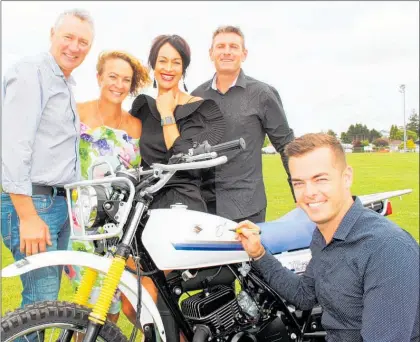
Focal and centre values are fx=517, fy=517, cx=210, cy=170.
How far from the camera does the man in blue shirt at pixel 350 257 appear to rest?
216 centimetres

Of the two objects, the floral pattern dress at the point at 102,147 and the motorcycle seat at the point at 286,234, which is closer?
the motorcycle seat at the point at 286,234

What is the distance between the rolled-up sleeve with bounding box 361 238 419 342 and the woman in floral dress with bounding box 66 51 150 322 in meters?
1.58

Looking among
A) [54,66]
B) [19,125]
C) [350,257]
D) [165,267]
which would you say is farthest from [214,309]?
[54,66]

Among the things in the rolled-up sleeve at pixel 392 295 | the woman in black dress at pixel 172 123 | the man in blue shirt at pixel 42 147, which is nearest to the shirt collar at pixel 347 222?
the rolled-up sleeve at pixel 392 295

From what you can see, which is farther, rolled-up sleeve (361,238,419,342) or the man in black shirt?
the man in black shirt

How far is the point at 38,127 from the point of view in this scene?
9.59 ft

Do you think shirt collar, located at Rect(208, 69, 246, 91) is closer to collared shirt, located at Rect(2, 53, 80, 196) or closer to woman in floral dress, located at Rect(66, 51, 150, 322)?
woman in floral dress, located at Rect(66, 51, 150, 322)

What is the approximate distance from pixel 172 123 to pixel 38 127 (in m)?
0.77

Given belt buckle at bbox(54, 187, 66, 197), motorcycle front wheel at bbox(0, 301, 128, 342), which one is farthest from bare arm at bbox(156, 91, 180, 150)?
motorcycle front wheel at bbox(0, 301, 128, 342)

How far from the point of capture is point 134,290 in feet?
8.52

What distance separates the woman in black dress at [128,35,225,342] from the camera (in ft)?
9.98

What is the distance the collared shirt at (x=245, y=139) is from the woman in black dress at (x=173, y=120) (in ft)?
1.47

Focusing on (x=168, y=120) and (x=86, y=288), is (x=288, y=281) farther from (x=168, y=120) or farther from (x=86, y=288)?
(x=168, y=120)

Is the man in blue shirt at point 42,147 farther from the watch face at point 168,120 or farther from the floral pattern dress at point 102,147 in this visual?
the watch face at point 168,120
